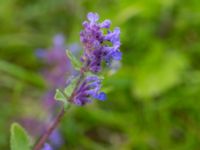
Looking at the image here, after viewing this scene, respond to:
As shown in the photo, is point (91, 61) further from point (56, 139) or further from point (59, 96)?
point (56, 139)

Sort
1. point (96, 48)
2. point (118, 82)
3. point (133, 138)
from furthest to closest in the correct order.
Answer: point (118, 82) < point (133, 138) < point (96, 48)

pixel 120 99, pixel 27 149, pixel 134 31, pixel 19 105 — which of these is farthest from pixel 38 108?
pixel 27 149

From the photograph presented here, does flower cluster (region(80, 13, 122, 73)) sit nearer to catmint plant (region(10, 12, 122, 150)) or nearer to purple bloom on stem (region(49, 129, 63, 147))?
catmint plant (region(10, 12, 122, 150))

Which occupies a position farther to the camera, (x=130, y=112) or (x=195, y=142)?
(x=130, y=112)

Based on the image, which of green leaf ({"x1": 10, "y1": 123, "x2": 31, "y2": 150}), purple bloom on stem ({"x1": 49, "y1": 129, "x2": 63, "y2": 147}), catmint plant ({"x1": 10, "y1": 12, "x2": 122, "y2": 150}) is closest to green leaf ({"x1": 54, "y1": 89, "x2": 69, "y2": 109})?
catmint plant ({"x1": 10, "y1": 12, "x2": 122, "y2": 150})

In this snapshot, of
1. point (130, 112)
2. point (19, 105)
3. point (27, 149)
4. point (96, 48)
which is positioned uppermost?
point (130, 112)

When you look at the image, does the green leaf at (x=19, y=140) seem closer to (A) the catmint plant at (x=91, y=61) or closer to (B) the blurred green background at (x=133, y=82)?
(A) the catmint plant at (x=91, y=61)

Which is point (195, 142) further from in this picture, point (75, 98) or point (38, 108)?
point (75, 98)

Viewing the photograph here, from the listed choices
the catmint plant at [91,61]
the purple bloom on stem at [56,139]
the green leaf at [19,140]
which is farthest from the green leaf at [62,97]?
the purple bloom on stem at [56,139]
